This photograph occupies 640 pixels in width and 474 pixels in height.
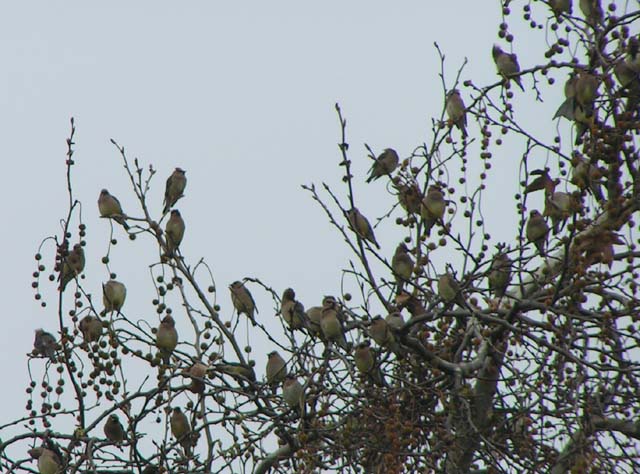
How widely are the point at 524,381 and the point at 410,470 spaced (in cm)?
58

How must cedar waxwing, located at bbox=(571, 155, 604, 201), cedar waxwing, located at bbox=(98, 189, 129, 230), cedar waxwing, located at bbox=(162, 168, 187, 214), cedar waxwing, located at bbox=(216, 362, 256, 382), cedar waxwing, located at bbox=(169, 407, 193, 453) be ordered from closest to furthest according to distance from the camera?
cedar waxwing, located at bbox=(571, 155, 604, 201), cedar waxwing, located at bbox=(169, 407, 193, 453), cedar waxwing, located at bbox=(216, 362, 256, 382), cedar waxwing, located at bbox=(98, 189, 129, 230), cedar waxwing, located at bbox=(162, 168, 187, 214)

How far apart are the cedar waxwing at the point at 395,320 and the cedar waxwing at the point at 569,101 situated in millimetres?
1132

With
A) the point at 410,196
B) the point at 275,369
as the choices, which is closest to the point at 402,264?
the point at 410,196

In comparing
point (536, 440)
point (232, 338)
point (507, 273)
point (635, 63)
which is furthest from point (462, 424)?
point (635, 63)

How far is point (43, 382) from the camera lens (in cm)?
562

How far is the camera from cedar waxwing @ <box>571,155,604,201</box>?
14.0 feet

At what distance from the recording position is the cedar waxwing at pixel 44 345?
5.59 meters

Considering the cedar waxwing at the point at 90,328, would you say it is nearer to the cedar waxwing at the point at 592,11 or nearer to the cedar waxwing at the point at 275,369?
the cedar waxwing at the point at 275,369

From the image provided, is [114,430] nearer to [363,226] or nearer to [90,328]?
[90,328]

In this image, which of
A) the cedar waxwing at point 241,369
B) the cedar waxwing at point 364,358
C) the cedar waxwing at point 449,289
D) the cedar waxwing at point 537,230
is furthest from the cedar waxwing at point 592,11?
the cedar waxwing at point 241,369

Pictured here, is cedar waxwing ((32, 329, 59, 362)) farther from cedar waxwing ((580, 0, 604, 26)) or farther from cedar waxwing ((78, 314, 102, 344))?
cedar waxwing ((580, 0, 604, 26))

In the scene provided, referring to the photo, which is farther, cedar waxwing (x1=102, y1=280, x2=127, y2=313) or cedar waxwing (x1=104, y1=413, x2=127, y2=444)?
cedar waxwing (x1=102, y1=280, x2=127, y2=313)

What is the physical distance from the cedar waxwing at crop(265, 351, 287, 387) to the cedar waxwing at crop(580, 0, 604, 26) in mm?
2188

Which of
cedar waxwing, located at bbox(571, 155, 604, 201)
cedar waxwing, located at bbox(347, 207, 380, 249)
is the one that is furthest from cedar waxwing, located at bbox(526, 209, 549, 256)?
cedar waxwing, located at bbox(347, 207, 380, 249)
